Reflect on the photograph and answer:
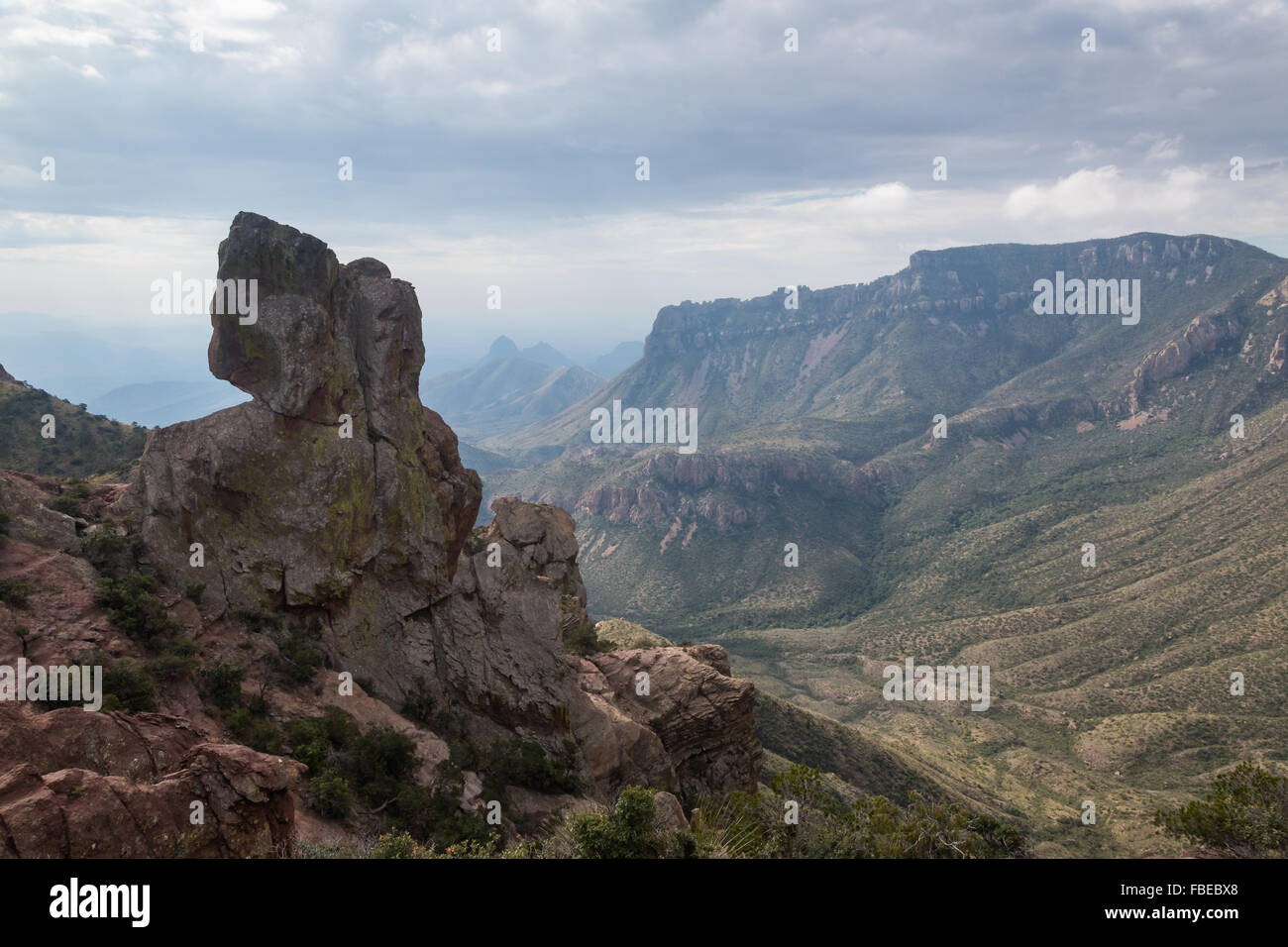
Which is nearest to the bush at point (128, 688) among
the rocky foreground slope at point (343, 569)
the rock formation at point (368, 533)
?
the rocky foreground slope at point (343, 569)

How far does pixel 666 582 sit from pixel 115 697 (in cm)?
14390

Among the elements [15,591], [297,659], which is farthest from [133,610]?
[297,659]

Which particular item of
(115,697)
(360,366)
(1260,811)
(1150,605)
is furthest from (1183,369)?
(115,697)

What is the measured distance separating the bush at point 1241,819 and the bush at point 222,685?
3274 cm

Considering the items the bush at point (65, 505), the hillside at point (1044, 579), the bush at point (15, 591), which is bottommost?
the hillside at point (1044, 579)

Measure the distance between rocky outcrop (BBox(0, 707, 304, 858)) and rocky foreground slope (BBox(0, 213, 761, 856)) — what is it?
1.50m

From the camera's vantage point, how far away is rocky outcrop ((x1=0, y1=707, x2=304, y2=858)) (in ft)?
38.8

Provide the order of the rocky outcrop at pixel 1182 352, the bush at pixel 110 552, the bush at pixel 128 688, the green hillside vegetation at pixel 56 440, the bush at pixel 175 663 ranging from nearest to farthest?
the bush at pixel 128 688 → the bush at pixel 175 663 → the bush at pixel 110 552 → the green hillside vegetation at pixel 56 440 → the rocky outcrop at pixel 1182 352

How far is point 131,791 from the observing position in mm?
13188

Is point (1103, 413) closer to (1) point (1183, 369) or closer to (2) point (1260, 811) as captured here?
(1) point (1183, 369)

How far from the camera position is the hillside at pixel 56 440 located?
46.9 metres

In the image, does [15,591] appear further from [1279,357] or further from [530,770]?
[1279,357]

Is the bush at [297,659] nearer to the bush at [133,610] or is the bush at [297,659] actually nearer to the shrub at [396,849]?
the bush at [133,610]

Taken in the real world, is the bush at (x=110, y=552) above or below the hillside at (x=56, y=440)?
below
